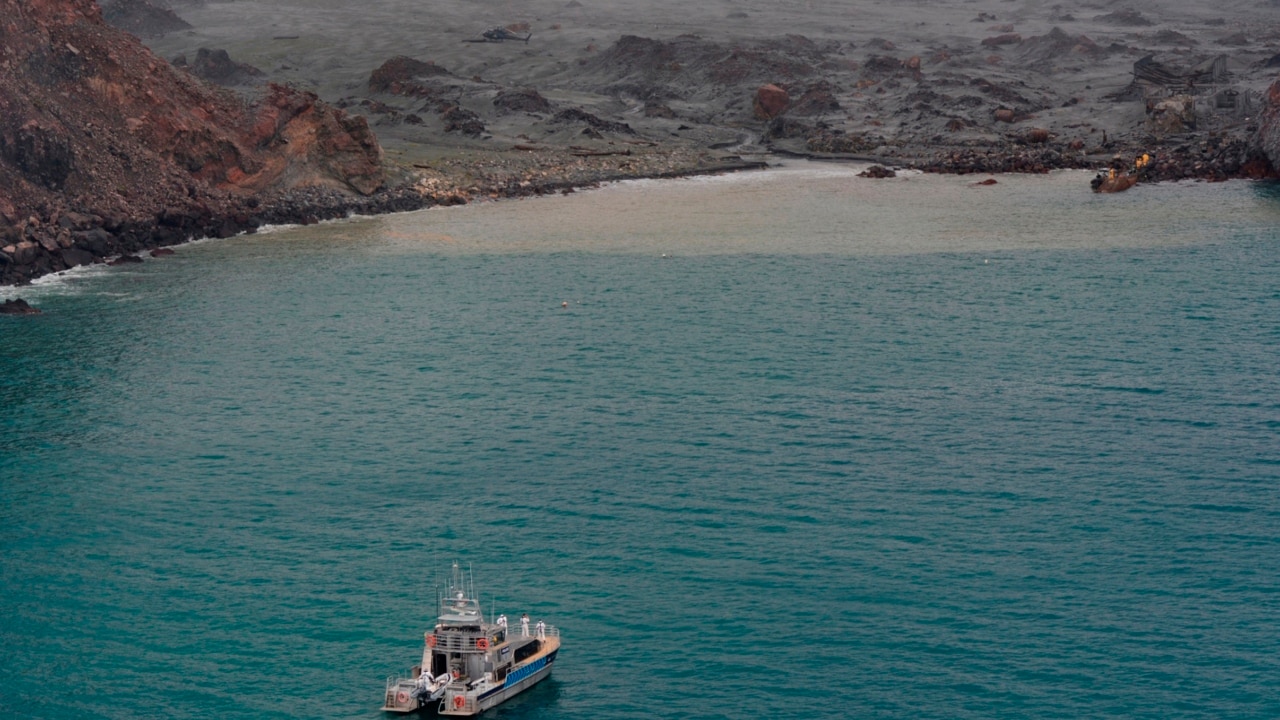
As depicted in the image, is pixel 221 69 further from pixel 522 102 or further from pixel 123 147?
pixel 123 147

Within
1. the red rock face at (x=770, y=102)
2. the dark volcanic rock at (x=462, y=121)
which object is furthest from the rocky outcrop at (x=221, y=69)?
the red rock face at (x=770, y=102)

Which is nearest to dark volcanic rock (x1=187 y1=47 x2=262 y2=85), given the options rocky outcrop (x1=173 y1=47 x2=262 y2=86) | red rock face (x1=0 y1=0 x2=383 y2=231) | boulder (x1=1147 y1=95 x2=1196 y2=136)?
rocky outcrop (x1=173 y1=47 x2=262 y2=86)

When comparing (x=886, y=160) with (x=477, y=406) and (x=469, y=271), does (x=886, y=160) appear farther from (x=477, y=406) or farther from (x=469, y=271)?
(x=477, y=406)

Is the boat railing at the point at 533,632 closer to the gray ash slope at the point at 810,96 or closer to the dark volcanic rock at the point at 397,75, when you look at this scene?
the gray ash slope at the point at 810,96

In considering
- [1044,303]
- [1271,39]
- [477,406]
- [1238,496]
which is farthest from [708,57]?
[1238,496]

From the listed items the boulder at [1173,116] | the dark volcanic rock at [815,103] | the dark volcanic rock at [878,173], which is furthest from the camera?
the dark volcanic rock at [815,103]
